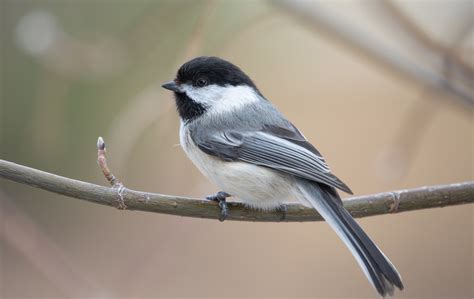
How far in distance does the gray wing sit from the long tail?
0.16 feet

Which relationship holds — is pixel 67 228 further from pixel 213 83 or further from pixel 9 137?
pixel 213 83

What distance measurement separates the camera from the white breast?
6.67 feet

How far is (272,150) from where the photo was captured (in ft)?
6.91

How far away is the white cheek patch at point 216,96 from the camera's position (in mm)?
2307

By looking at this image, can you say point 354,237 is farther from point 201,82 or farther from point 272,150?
point 201,82

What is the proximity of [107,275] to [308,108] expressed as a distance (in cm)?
195

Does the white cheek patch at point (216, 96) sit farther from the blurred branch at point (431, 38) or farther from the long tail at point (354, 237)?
the blurred branch at point (431, 38)

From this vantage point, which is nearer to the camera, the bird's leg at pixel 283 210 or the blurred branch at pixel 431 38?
the blurred branch at pixel 431 38

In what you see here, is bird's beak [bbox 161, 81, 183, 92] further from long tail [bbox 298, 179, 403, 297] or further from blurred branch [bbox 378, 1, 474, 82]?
blurred branch [bbox 378, 1, 474, 82]

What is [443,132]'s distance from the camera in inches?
179

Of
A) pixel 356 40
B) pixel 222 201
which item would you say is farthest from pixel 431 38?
pixel 222 201

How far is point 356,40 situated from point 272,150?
528 millimetres

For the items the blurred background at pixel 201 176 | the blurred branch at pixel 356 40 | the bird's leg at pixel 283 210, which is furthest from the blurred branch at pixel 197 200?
the blurred background at pixel 201 176

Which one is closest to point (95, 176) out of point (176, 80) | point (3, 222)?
point (176, 80)
